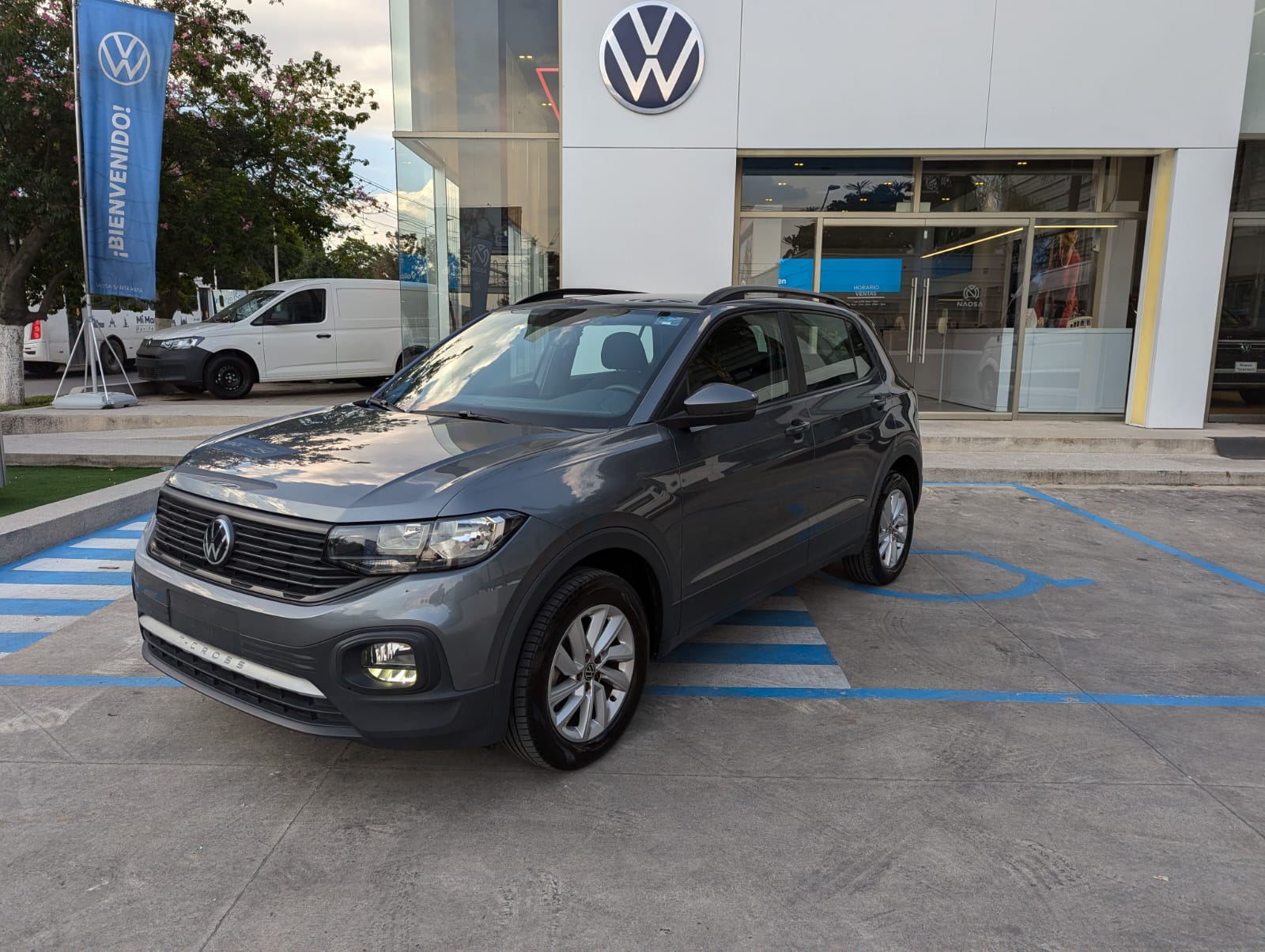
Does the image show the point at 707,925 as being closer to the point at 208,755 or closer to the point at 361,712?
the point at 361,712

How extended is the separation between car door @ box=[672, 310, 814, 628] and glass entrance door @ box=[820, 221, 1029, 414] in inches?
306

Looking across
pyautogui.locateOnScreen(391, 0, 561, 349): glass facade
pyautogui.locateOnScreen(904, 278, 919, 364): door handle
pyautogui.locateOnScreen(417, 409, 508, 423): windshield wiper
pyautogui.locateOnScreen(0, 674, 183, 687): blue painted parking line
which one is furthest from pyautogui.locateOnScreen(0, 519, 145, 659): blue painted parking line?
pyautogui.locateOnScreen(904, 278, 919, 364): door handle

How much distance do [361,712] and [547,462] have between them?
101 cm

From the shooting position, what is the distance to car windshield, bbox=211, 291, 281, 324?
46.2 feet

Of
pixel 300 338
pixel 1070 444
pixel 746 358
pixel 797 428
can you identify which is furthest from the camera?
pixel 300 338

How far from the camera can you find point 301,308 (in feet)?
47.4

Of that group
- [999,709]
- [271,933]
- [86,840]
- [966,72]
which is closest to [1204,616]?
[999,709]

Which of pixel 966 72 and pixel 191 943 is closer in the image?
pixel 191 943

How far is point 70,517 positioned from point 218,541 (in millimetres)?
4220

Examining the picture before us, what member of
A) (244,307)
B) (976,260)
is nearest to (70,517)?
(244,307)

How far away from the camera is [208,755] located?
129 inches

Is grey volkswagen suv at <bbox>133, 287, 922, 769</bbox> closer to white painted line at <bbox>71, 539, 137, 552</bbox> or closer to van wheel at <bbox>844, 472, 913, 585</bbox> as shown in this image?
van wheel at <bbox>844, 472, 913, 585</bbox>

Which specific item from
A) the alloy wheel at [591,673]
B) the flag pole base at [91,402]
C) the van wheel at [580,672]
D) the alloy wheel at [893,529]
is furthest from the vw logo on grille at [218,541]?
the flag pole base at [91,402]

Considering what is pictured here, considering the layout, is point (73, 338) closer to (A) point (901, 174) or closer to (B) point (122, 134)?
(B) point (122, 134)
